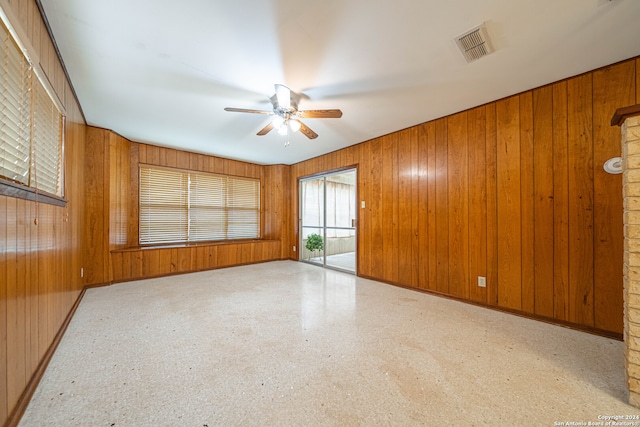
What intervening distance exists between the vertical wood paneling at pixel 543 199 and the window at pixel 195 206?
530 centimetres

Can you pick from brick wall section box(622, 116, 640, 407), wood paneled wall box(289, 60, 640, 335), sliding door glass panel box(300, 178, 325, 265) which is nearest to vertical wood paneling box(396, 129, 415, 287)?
wood paneled wall box(289, 60, 640, 335)

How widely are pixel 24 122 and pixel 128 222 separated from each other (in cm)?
336

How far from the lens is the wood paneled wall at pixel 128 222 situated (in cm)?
370

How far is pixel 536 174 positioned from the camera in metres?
2.57

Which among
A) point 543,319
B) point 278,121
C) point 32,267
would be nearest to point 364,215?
point 278,121

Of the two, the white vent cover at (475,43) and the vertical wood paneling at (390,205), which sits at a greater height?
the white vent cover at (475,43)

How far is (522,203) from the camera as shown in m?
2.65

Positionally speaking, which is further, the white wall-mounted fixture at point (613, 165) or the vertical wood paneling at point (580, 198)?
the vertical wood paneling at point (580, 198)

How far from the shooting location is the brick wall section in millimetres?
1409

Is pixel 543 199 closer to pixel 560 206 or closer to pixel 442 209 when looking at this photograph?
pixel 560 206

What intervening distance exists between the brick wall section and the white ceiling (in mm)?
968

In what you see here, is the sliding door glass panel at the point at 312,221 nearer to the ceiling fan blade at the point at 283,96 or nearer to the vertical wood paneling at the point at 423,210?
the vertical wood paneling at the point at 423,210

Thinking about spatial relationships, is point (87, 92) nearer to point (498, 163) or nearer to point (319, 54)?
point (319, 54)

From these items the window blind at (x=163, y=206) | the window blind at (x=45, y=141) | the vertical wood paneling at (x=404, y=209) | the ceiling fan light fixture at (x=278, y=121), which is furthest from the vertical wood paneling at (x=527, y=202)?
the window blind at (x=163, y=206)
